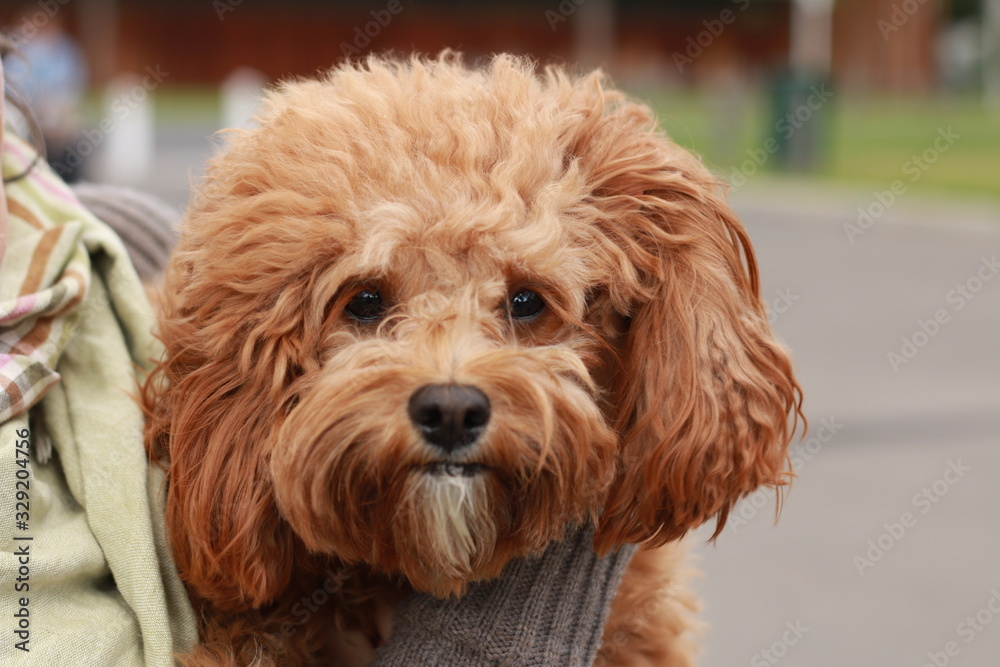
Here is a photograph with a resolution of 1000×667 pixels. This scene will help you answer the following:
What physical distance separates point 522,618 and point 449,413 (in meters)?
0.48

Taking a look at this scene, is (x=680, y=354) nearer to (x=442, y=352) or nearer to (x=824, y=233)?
(x=442, y=352)

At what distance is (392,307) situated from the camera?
7.02 ft

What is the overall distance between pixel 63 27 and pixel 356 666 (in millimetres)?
34922

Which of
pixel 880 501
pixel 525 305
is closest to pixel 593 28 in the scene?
pixel 880 501

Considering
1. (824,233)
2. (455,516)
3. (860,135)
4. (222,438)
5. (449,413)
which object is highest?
(449,413)
